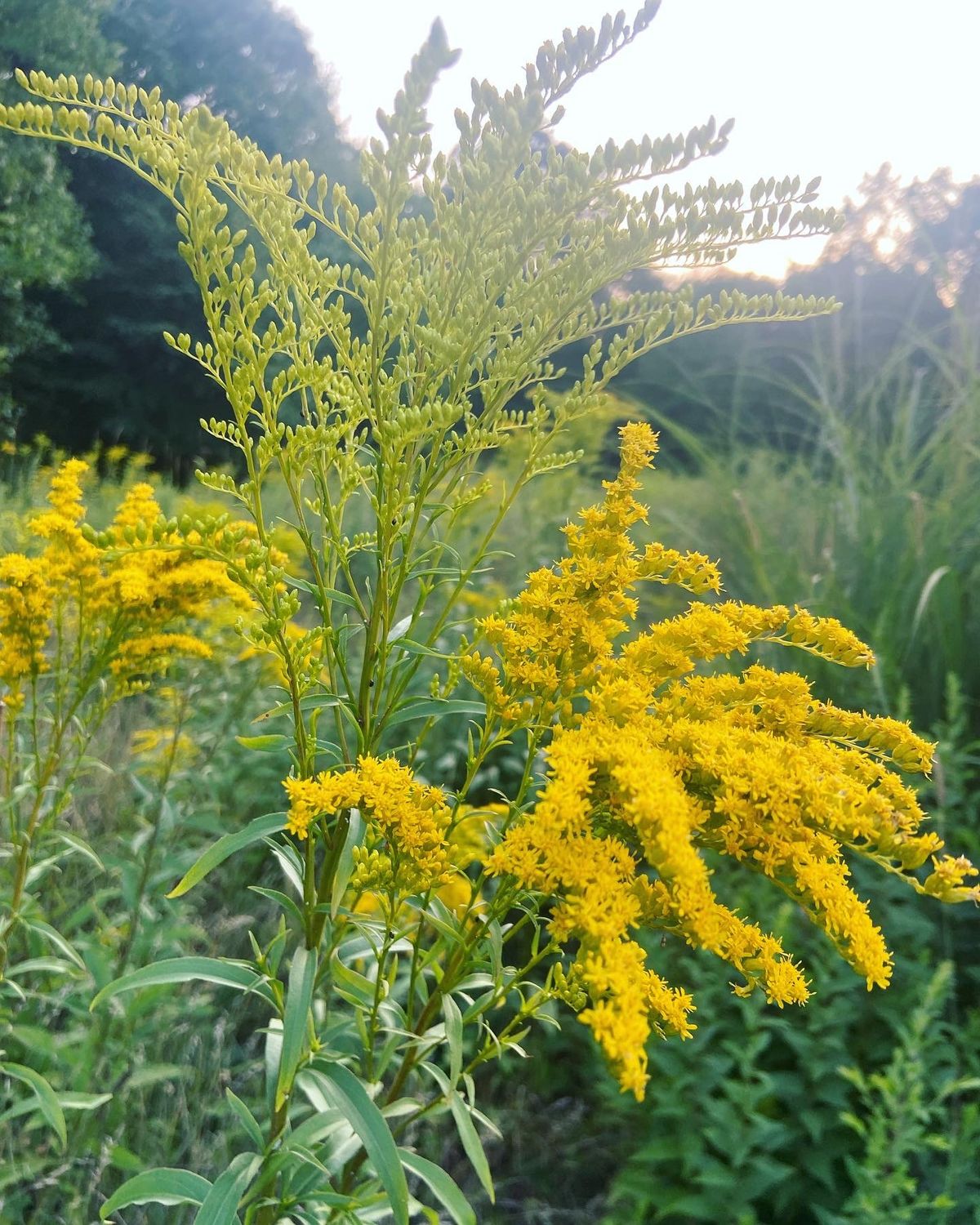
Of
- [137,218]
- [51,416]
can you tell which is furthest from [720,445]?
[51,416]

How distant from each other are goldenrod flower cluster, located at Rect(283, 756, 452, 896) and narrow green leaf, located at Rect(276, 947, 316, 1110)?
0.40ft

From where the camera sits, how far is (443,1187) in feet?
3.53

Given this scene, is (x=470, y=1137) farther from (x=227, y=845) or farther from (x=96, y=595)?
(x=96, y=595)

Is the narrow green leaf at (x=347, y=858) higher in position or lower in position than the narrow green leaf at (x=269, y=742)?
lower

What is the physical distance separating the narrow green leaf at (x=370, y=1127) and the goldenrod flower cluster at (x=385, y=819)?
0.26 meters

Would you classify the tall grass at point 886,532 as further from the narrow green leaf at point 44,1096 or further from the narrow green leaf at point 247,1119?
the narrow green leaf at point 44,1096

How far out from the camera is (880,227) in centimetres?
519

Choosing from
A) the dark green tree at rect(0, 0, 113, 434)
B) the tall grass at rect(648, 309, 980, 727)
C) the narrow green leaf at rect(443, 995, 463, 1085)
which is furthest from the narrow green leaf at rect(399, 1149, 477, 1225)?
the dark green tree at rect(0, 0, 113, 434)

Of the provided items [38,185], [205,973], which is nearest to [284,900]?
[205,973]

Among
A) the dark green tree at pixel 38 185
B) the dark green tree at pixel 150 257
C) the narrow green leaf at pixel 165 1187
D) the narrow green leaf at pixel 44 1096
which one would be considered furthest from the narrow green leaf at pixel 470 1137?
the dark green tree at pixel 150 257

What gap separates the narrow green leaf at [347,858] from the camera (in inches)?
40.6

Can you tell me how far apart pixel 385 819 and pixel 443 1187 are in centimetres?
54

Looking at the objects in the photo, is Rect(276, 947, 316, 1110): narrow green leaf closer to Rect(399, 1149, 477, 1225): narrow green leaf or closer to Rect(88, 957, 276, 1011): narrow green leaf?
Rect(88, 957, 276, 1011): narrow green leaf

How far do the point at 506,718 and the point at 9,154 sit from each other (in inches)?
549
